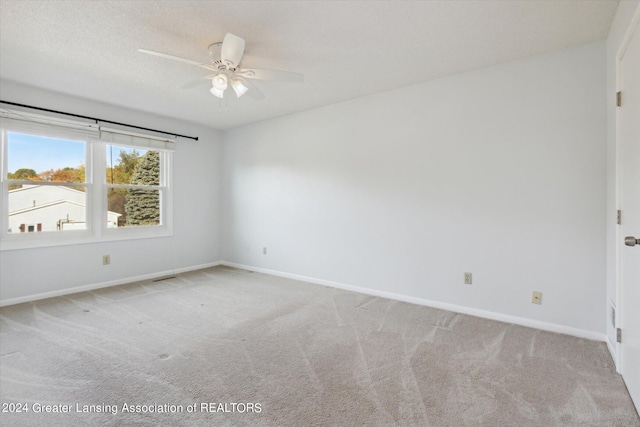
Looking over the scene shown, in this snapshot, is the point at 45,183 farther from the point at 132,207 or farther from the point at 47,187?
the point at 132,207

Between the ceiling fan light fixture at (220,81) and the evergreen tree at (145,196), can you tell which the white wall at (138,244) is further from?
the ceiling fan light fixture at (220,81)

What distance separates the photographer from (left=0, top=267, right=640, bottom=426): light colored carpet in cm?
162

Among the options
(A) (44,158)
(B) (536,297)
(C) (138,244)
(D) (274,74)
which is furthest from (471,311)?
(A) (44,158)

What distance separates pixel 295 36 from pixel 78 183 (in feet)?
11.2

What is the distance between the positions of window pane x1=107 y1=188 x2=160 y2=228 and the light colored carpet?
1355 millimetres

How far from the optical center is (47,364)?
2096 millimetres

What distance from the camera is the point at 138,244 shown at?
4402mm

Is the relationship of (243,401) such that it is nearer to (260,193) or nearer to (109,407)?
(109,407)

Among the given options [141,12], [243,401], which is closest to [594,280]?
[243,401]

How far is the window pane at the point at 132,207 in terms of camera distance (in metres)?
4.21

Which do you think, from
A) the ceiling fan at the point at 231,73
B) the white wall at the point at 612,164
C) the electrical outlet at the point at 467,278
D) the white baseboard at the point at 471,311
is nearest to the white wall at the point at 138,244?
the white baseboard at the point at 471,311

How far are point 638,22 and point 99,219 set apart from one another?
5.35 metres

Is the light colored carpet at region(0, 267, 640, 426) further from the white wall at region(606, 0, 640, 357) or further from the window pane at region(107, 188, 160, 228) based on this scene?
the window pane at region(107, 188, 160, 228)

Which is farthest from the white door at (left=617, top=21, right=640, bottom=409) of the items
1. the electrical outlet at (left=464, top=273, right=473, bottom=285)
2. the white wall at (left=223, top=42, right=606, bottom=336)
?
the electrical outlet at (left=464, top=273, right=473, bottom=285)
